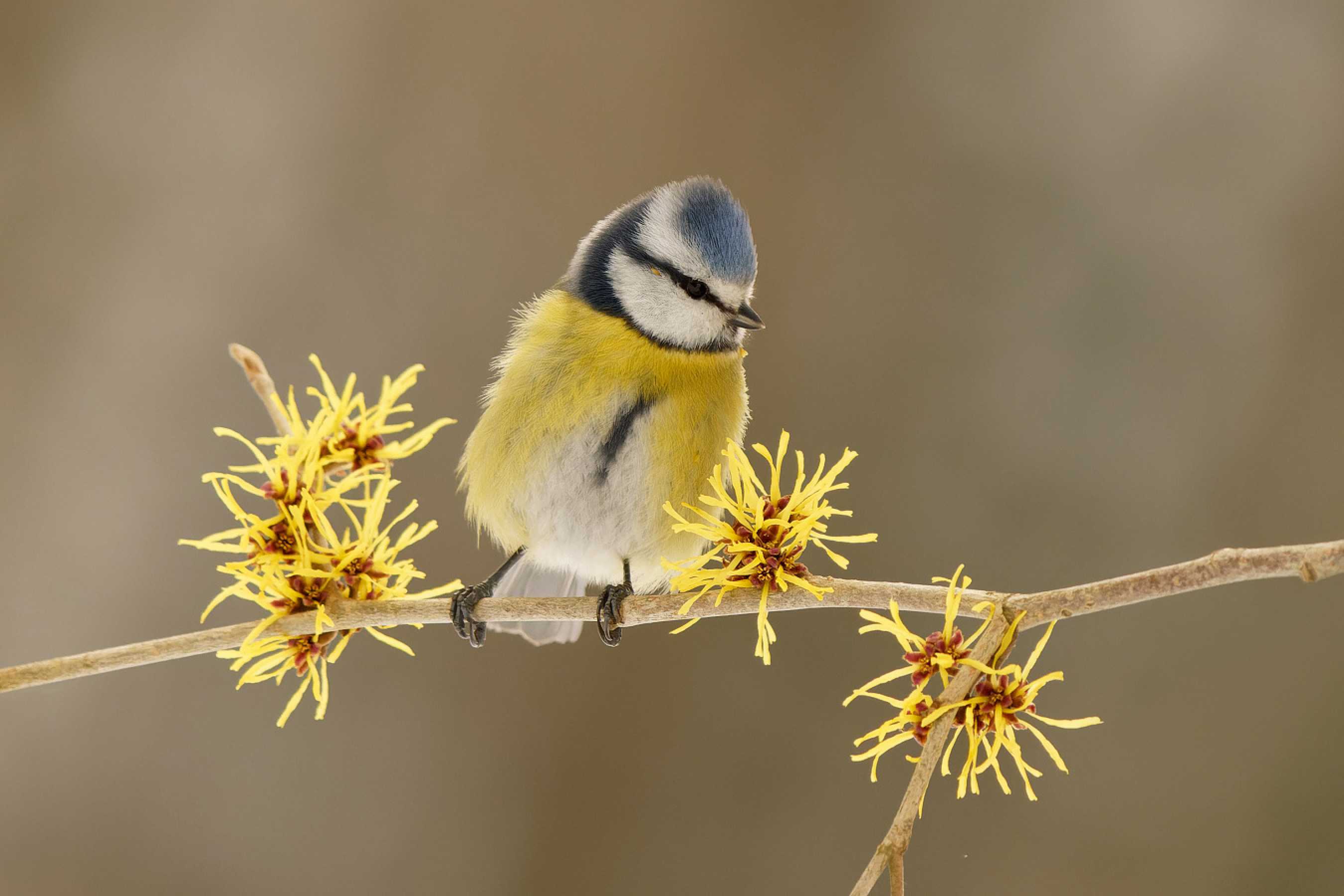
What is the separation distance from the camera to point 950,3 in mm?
1525

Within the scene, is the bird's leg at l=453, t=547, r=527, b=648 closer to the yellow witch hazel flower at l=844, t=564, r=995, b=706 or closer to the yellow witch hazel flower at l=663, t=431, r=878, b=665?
the yellow witch hazel flower at l=663, t=431, r=878, b=665

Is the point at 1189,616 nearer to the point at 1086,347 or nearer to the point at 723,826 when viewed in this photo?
the point at 1086,347

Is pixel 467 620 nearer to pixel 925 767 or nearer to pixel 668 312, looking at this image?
pixel 668 312

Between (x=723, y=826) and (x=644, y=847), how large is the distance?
0.33 feet

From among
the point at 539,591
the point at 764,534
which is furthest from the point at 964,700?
the point at 539,591

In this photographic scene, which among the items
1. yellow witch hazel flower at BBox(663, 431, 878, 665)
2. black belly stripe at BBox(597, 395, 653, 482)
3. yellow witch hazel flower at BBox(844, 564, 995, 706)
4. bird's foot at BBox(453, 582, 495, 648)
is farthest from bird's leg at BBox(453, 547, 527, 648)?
yellow witch hazel flower at BBox(844, 564, 995, 706)

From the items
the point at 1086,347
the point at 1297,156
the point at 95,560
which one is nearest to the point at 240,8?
the point at 95,560

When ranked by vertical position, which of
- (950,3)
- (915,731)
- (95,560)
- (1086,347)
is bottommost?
(95,560)

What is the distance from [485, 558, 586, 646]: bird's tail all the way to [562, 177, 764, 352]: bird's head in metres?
0.26

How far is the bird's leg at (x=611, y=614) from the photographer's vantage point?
0.86 m

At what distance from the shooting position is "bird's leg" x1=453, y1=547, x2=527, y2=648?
0.93 m

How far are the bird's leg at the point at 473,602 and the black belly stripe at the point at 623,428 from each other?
0.15m

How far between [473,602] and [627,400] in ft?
0.72

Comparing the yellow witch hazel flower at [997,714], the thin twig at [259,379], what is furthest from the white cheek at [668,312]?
the yellow witch hazel flower at [997,714]
